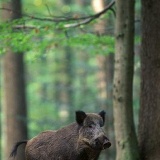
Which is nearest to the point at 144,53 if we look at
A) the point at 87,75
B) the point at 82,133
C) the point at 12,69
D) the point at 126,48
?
the point at 126,48

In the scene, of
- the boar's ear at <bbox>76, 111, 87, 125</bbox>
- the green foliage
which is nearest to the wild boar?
the boar's ear at <bbox>76, 111, 87, 125</bbox>

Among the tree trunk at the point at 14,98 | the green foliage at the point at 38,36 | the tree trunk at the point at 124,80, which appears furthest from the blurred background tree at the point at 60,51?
the tree trunk at the point at 124,80

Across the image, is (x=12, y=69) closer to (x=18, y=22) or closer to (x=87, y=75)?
(x=18, y=22)

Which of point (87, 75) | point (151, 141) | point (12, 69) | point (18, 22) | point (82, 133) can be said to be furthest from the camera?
point (87, 75)

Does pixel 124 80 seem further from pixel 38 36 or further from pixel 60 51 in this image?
pixel 60 51

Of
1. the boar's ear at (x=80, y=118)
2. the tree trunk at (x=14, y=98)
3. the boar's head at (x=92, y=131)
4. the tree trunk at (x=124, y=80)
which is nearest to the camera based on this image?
the boar's head at (x=92, y=131)

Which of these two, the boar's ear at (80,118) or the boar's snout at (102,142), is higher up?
the boar's ear at (80,118)

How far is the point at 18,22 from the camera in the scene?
8.52 m

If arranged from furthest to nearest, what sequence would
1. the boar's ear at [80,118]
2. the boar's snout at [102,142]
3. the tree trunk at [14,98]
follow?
the tree trunk at [14,98], the boar's ear at [80,118], the boar's snout at [102,142]

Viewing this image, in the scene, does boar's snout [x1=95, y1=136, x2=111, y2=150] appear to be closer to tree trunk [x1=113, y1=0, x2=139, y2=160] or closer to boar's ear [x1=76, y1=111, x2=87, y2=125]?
boar's ear [x1=76, y1=111, x2=87, y2=125]

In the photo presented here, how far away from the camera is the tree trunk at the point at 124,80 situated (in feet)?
Answer: 23.4

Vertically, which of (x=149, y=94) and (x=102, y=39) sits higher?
(x=102, y=39)

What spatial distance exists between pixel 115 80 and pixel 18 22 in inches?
92.3

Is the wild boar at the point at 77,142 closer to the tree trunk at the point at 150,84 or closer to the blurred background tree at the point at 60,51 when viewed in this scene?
the tree trunk at the point at 150,84
